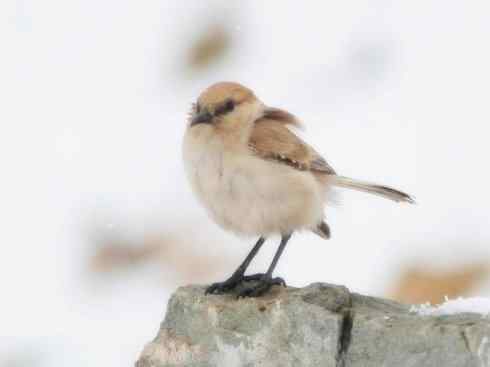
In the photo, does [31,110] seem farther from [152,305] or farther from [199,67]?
[152,305]

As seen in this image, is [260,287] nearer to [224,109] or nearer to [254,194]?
[254,194]

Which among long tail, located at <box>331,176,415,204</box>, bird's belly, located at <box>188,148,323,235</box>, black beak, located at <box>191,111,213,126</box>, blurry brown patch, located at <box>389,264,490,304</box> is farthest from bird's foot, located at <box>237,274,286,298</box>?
blurry brown patch, located at <box>389,264,490,304</box>

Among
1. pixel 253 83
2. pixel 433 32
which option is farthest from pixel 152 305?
pixel 433 32

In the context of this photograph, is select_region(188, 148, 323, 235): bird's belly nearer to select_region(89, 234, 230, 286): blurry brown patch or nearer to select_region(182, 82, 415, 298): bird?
select_region(182, 82, 415, 298): bird

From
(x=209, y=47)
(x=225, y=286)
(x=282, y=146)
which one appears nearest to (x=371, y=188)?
(x=282, y=146)

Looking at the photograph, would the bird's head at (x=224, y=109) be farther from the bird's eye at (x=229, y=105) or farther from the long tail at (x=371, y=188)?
the long tail at (x=371, y=188)

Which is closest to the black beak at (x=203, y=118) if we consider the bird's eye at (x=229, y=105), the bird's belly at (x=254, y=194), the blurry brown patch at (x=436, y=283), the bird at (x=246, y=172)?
the bird at (x=246, y=172)
